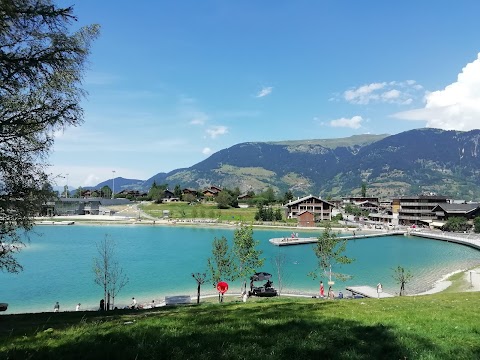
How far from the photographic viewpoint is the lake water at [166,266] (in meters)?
43.9

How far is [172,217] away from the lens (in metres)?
165

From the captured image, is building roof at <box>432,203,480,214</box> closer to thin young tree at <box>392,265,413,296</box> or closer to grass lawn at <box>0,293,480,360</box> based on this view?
thin young tree at <box>392,265,413,296</box>

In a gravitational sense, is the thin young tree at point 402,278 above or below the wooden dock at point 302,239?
above

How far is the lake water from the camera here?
144ft

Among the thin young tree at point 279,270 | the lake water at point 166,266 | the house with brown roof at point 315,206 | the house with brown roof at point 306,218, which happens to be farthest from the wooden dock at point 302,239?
the house with brown roof at point 315,206

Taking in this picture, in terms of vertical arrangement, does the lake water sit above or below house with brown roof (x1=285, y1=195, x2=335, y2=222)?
below

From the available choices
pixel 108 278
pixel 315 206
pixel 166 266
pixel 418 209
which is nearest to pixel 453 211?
pixel 418 209

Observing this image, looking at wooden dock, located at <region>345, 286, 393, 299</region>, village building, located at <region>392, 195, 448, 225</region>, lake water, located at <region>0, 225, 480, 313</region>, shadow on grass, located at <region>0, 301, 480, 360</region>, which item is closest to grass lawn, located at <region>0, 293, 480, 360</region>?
shadow on grass, located at <region>0, 301, 480, 360</region>

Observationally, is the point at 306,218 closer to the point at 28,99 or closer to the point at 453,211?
the point at 453,211

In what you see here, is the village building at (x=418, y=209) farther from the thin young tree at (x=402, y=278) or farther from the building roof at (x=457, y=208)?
the thin young tree at (x=402, y=278)

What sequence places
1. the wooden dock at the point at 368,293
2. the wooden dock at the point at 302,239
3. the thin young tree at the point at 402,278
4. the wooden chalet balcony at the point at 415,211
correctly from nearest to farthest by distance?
the wooden dock at the point at 368,293 < the thin young tree at the point at 402,278 < the wooden dock at the point at 302,239 < the wooden chalet balcony at the point at 415,211

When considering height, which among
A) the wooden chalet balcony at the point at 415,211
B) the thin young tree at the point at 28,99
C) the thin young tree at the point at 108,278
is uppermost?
the thin young tree at the point at 28,99

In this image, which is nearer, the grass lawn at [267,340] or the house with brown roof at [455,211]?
the grass lawn at [267,340]

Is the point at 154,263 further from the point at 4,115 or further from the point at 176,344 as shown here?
the point at 176,344
